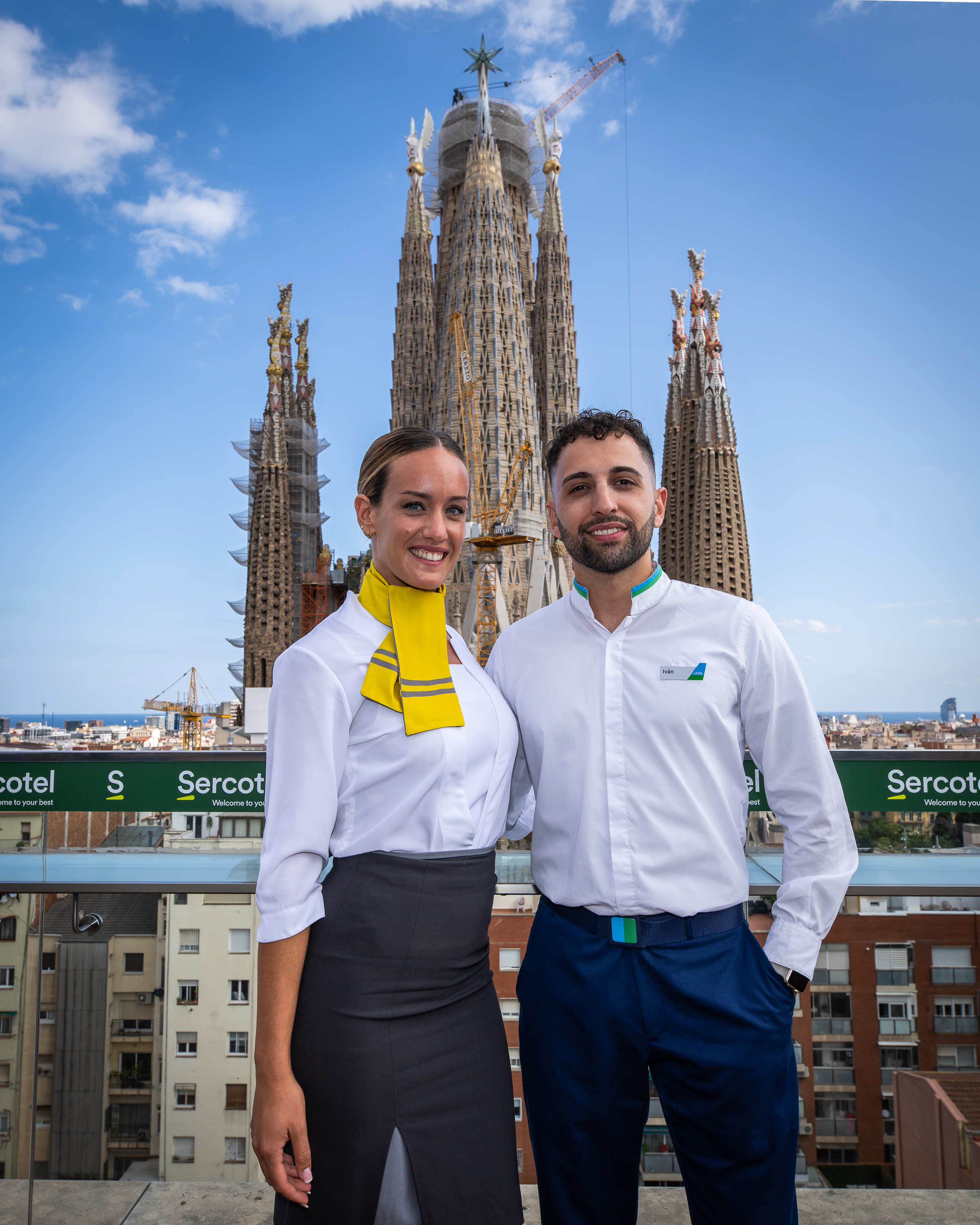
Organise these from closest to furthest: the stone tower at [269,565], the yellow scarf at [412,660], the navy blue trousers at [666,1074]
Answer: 1. the yellow scarf at [412,660]
2. the navy blue trousers at [666,1074]
3. the stone tower at [269,565]

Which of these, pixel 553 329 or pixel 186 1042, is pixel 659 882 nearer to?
pixel 186 1042

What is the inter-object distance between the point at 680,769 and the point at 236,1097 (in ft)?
8.02

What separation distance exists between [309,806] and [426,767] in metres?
0.28

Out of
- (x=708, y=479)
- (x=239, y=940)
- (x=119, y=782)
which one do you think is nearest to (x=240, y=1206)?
(x=239, y=940)

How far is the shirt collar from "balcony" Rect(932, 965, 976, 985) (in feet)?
7.53

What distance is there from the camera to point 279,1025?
1786mm

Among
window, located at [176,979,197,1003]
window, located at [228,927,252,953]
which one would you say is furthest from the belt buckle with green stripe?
window, located at [176,979,197,1003]

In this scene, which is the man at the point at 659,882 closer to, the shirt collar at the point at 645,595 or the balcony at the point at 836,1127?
the shirt collar at the point at 645,595

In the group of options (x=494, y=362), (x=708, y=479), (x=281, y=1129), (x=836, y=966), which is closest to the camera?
(x=281, y=1129)

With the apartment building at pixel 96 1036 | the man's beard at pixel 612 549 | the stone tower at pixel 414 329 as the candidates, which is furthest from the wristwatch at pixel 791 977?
the stone tower at pixel 414 329

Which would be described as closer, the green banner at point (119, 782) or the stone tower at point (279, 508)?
the green banner at point (119, 782)

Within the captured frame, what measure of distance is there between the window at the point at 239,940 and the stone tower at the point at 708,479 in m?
41.1

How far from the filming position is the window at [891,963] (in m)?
3.37

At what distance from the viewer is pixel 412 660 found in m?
1.98
